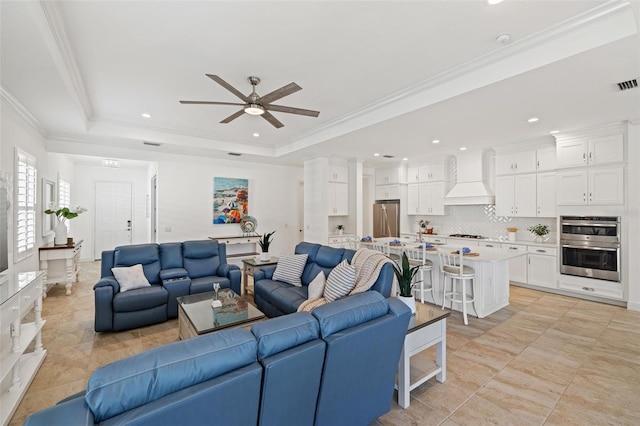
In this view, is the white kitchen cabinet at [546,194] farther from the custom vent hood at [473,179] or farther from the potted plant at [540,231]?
the custom vent hood at [473,179]

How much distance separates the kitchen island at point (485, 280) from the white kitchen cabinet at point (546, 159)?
2.13 meters

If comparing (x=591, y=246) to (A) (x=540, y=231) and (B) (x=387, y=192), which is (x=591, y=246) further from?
(B) (x=387, y=192)

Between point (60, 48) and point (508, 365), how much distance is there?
5.13m

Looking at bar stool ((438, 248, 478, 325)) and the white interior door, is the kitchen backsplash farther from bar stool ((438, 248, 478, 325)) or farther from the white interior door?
the white interior door

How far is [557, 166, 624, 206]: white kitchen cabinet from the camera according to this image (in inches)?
170

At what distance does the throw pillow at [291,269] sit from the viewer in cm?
404

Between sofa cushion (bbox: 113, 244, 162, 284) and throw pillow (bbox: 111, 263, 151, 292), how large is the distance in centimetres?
22

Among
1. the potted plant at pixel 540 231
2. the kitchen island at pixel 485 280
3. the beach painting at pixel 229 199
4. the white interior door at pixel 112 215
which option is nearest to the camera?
the kitchen island at pixel 485 280

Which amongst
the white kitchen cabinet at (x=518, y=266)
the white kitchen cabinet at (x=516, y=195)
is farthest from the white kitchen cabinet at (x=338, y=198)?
the white kitchen cabinet at (x=518, y=266)

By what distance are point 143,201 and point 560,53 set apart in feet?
31.1

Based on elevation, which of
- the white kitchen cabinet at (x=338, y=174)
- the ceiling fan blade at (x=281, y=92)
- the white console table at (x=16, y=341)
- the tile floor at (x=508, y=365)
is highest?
the ceiling fan blade at (x=281, y=92)

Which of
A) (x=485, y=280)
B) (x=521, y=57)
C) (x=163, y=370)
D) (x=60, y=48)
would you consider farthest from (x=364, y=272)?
(x=60, y=48)

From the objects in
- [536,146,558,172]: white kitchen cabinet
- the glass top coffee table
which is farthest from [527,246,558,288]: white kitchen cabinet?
the glass top coffee table

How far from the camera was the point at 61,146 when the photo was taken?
5.05 m
